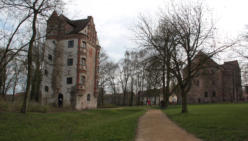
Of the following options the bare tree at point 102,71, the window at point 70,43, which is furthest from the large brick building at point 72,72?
the bare tree at point 102,71

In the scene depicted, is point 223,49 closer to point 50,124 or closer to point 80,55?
point 50,124

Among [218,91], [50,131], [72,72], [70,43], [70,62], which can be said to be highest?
[70,43]

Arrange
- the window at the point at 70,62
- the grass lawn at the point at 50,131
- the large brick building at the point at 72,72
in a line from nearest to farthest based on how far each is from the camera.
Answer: the grass lawn at the point at 50,131 → the large brick building at the point at 72,72 → the window at the point at 70,62

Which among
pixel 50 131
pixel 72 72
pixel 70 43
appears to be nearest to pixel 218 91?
pixel 72 72

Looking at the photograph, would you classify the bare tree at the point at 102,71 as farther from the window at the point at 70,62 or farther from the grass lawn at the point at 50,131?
the grass lawn at the point at 50,131

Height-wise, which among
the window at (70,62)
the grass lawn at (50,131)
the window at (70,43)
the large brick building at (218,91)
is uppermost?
the window at (70,43)

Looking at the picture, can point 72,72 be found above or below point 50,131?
above

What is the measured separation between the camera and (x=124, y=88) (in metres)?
62.9

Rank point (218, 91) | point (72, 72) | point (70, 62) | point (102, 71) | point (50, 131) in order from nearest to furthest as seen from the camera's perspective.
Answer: point (50, 131), point (72, 72), point (70, 62), point (102, 71), point (218, 91)

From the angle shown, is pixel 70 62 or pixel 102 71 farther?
pixel 102 71

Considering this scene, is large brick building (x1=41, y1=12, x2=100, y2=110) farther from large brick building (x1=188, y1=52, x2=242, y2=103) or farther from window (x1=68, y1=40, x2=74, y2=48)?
large brick building (x1=188, y1=52, x2=242, y2=103)

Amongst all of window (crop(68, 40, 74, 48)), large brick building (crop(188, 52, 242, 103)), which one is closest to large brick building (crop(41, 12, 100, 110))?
window (crop(68, 40, 74, 48))

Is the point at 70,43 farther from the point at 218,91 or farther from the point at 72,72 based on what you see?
the point at 218,91

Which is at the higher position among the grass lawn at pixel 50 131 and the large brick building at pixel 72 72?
the large brick building at pixel 72 72
